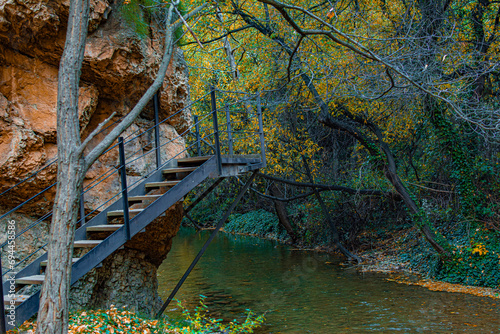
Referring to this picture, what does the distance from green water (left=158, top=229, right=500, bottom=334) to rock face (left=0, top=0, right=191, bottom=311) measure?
7.41 feet

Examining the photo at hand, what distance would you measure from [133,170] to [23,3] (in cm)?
320

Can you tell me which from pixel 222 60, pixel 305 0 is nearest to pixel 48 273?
pixel 305 0

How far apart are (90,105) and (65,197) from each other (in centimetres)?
331

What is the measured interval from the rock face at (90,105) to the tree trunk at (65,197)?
2.06 meters

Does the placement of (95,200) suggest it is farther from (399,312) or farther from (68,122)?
(399,312)

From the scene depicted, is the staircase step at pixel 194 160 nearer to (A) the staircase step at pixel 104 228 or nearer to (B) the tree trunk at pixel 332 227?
(A) the staircase step at pixel 104 228

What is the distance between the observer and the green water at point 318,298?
317 inches

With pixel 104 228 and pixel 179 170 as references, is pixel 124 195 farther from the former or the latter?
pixel 179 170

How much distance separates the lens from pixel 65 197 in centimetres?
428

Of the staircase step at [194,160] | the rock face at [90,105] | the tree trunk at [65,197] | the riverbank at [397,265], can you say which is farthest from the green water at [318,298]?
the tree trunk at [65,197]

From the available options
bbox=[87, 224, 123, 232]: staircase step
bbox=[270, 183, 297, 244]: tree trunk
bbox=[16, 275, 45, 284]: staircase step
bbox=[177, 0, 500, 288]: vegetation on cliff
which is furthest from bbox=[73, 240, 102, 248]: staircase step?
bbox=[270, 183, 297, 244]: tree trunk

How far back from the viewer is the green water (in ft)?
26.4

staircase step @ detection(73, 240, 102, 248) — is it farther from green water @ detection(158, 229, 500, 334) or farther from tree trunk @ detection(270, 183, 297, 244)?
tree trunk @ detection(270, 183, 297, 244)

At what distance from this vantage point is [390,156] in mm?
12727
